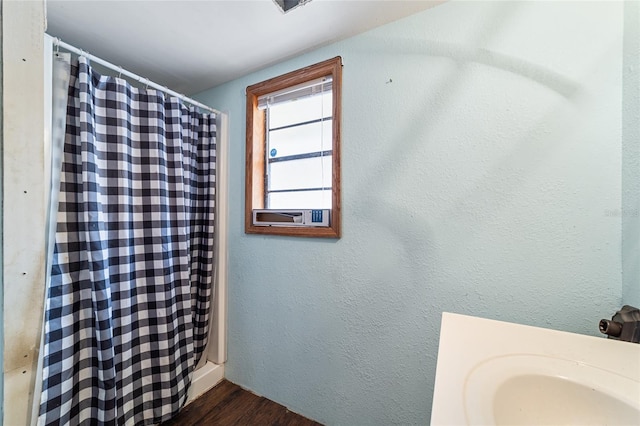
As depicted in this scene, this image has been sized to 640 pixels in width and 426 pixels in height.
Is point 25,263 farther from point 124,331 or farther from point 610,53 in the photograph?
point 610,53

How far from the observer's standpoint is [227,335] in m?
1.63

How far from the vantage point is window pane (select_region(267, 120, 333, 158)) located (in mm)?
1374

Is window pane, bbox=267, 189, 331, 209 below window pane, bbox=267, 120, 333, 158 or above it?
below

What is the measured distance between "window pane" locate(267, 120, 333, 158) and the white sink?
1.12 meters

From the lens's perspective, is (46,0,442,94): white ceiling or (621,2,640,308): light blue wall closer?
(621,2,640,308): light blue wall

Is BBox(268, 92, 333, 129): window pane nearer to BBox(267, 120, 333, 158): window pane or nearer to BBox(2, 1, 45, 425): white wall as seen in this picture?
BBox(267, 120, 333, 158): window pane

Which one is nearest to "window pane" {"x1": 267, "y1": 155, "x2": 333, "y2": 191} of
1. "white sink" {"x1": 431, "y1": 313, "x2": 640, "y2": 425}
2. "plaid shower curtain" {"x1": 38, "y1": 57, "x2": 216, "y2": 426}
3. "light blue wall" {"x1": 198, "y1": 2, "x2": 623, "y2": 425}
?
"light blue wall" {"x1": 198, "y1": 2, "x2": 623, "y2": 425}

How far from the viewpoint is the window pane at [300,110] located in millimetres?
1369

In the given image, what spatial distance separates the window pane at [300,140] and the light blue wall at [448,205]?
0.18 meters

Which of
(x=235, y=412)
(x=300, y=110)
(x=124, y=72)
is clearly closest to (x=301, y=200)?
(x=300, y=110)

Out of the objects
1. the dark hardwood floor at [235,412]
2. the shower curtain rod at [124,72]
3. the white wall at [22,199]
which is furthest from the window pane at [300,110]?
the dark hardwood floor at [235,412]

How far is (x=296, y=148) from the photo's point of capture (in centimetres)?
148

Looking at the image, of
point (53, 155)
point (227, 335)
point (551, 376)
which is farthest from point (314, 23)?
point (227, 335)

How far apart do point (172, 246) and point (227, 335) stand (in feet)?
2.46
